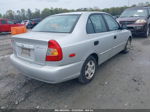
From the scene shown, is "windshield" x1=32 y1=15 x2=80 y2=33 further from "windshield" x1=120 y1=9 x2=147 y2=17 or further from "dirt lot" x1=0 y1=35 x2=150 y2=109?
"windshield" x1=120 y1=9 x2=147 y2=17

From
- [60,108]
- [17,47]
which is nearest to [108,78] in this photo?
[60,108]

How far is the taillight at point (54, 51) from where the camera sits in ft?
7.72

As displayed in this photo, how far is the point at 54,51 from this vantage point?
7.75 feet

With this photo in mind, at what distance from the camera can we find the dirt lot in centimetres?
253

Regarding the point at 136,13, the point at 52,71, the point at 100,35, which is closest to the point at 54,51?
the point at 52,71

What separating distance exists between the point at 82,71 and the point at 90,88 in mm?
441

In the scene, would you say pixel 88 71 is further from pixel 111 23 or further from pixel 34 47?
pixel 111 23

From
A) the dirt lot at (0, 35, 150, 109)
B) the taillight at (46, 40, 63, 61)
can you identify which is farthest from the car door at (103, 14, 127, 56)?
the taillight at (46, 40, 63, 61)

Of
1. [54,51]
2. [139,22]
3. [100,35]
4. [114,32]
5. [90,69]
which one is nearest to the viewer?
[54,51]

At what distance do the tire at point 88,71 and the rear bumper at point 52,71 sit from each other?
0.21 metres

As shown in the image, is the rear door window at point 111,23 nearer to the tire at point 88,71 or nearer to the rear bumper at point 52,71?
the tire at point 88,71

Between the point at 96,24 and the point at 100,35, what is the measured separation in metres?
0.30

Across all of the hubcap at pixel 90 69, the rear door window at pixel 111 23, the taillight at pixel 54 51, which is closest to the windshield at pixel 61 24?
the taillight at pixel 54 51

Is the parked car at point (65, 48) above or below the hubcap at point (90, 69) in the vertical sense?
above
